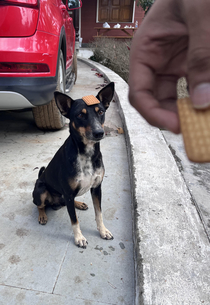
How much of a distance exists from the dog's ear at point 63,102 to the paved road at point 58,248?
1054mm

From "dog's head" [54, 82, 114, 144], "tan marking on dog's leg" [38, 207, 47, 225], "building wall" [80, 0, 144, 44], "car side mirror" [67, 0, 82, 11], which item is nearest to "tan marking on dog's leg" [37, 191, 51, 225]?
"tan marking on dog's leg" [38, 207, 47, 225]

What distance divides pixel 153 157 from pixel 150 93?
237 centimetres

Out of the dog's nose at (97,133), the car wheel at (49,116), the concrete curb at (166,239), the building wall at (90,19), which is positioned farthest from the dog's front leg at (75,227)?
the building wall at (90,19)

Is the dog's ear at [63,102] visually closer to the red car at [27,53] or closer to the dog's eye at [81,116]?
the dog's eye at [81,116]

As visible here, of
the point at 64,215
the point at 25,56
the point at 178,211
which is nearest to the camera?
the point at 178,211

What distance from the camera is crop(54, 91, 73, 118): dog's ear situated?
6.23 ft

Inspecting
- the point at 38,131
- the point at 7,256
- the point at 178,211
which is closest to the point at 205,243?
the point at 178,211

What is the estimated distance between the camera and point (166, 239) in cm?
185

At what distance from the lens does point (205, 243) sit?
1826mm

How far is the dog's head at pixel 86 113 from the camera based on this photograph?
1842 mm

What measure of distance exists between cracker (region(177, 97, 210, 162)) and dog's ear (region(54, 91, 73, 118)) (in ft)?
4.58

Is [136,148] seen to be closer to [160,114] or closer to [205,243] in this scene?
[205,243]

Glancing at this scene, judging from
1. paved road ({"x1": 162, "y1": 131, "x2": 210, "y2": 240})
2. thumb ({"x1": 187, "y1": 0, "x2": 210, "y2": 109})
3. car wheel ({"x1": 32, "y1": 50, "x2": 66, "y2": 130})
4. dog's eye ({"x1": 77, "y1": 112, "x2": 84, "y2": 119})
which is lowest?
paved road ({"x1": 162, "y1": 131, "x2": 210, "y2": 240})

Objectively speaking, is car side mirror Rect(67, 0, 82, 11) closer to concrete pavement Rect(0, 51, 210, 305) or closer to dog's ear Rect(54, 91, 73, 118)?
concrete pavement Rect(0, 51, 210, 305)
